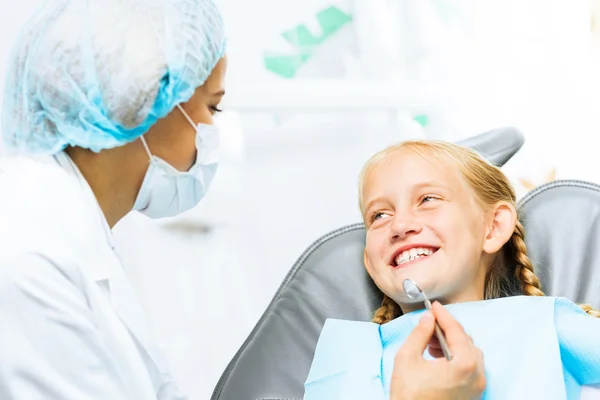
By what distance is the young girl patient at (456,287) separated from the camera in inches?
47.6

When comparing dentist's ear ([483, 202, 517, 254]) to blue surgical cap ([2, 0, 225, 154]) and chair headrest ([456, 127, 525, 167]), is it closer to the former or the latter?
chair headrest ([456, 127, 525, 167])

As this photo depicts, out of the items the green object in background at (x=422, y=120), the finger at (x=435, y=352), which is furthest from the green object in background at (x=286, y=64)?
the finger at (x=435, y=352)

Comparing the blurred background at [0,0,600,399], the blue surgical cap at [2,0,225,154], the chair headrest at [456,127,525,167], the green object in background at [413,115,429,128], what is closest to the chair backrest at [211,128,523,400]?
the chair headrest at [456,127,525,167]

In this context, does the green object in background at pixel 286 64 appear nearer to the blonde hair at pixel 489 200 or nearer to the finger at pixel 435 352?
the blonde hair at pixel 489 200

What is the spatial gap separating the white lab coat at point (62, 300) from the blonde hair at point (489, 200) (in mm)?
468

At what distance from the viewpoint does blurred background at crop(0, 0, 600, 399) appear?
6.94 ft

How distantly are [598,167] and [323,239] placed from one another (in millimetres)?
1245

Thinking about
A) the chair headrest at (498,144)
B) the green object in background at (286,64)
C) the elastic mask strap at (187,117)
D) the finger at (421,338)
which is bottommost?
the finger at (421,338)

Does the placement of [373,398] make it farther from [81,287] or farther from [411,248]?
[81,287]

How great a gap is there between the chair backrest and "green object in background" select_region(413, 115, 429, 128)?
757 mm

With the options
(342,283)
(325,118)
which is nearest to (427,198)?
(342,283)

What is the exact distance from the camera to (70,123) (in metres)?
1.26

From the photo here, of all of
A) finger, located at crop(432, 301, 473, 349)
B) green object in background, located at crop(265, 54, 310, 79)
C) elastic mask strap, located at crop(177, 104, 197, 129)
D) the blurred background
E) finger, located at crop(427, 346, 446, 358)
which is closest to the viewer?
finger, located at crop(432, 301, 473, 349)

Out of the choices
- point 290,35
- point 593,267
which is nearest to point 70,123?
point 593,267
